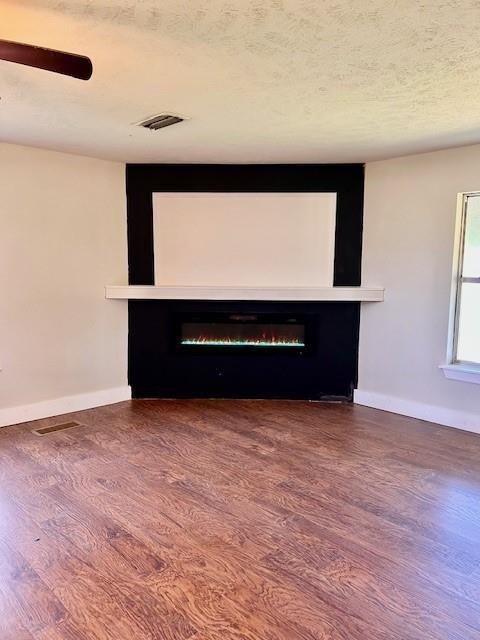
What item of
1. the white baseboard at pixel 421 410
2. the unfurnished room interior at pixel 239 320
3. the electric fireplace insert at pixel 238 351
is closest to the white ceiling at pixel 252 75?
the unfurnished room interior at pixel 239 320

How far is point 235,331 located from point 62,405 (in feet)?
5.66

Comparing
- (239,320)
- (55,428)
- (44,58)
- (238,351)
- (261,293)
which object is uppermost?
(44,58)

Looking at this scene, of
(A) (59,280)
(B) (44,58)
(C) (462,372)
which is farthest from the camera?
(A) (59,280)

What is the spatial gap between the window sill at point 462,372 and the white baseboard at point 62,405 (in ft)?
9.59

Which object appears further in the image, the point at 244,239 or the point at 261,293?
the point at 244,239

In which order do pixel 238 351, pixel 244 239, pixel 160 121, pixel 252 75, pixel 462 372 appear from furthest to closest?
pixel 238 351, pixel 244 239, pixel 462 372, pixel 160 121, pixel 252 75

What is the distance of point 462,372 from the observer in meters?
3.67

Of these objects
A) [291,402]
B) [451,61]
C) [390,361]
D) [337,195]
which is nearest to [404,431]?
[390,361]

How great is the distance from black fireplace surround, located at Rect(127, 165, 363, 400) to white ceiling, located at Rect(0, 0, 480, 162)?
27.9 inches

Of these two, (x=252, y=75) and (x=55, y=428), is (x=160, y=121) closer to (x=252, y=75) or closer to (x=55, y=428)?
(x=252, y=75)

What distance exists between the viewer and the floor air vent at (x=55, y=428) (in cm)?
359

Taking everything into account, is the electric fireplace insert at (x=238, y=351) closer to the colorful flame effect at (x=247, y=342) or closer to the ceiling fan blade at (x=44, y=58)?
the colorful flame effect at (x=247, y=342)

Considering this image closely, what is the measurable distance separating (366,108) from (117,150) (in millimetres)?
2069

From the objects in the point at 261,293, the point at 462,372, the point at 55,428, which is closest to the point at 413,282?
the point at 462,372
